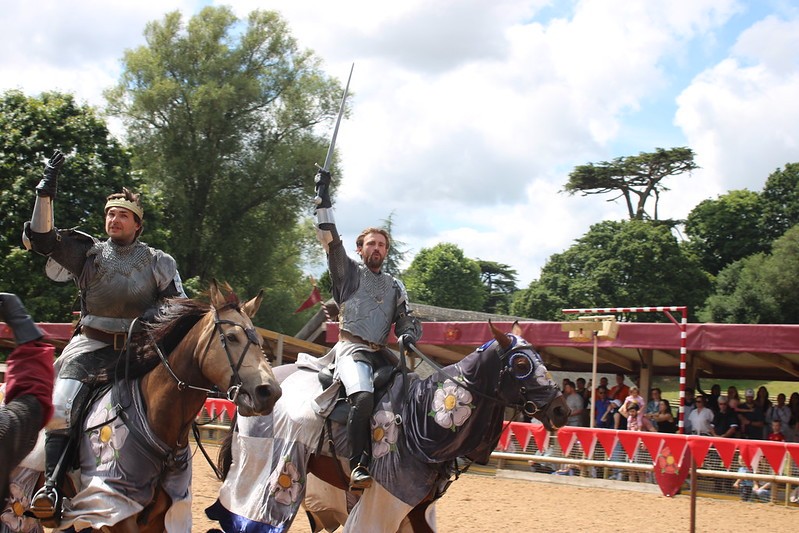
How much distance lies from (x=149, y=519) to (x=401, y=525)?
1745mm

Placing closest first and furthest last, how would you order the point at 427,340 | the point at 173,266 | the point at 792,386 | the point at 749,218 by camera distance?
the point at 173,266 < the point at 427,340 < the point at 792,386 < the point at 749,218

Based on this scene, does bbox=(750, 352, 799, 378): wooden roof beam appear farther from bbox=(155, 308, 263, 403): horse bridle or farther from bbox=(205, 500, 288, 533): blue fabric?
bbox=(155, 308, 263, 403): horse bridle

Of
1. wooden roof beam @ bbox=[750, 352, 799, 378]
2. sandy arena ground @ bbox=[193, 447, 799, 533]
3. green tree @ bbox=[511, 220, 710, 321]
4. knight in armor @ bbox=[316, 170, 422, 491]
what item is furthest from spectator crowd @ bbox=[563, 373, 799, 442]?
green tree @ bbox=[511, 220, 710, 321]

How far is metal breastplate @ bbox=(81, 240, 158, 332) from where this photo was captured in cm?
596

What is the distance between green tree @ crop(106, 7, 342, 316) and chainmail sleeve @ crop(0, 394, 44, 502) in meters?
31.1

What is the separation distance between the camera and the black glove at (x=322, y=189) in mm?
6273

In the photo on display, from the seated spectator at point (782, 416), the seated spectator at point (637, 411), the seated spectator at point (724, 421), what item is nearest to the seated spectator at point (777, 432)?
the seated spectator at point (782, 416)

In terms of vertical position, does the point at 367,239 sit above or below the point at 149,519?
above

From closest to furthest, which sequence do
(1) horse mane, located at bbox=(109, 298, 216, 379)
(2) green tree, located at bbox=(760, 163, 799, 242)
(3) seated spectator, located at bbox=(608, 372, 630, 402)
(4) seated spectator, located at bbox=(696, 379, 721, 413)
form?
1. (1) horse mane, located at bbox=(109, 298, 216, 379)
2. (4) seated spectator, located at bbox=(696, 379, 721, 413)
3. (3) seated spectator, located at bbox=(608, 372, 630, 402)
4. (2) green tree, located at bbox=(760, 163, 799, 242)

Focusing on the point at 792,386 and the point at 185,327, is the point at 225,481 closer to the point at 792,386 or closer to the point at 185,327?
the point at 185,327

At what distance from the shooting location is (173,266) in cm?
621

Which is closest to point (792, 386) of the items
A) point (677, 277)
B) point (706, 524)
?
point (677, 277)

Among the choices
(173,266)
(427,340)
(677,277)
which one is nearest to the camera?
(173,266)

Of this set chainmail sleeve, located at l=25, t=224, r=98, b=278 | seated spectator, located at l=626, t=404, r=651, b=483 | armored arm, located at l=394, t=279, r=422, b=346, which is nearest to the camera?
chainmail sleeve, located at l=25, t=224, r=98, b=278
